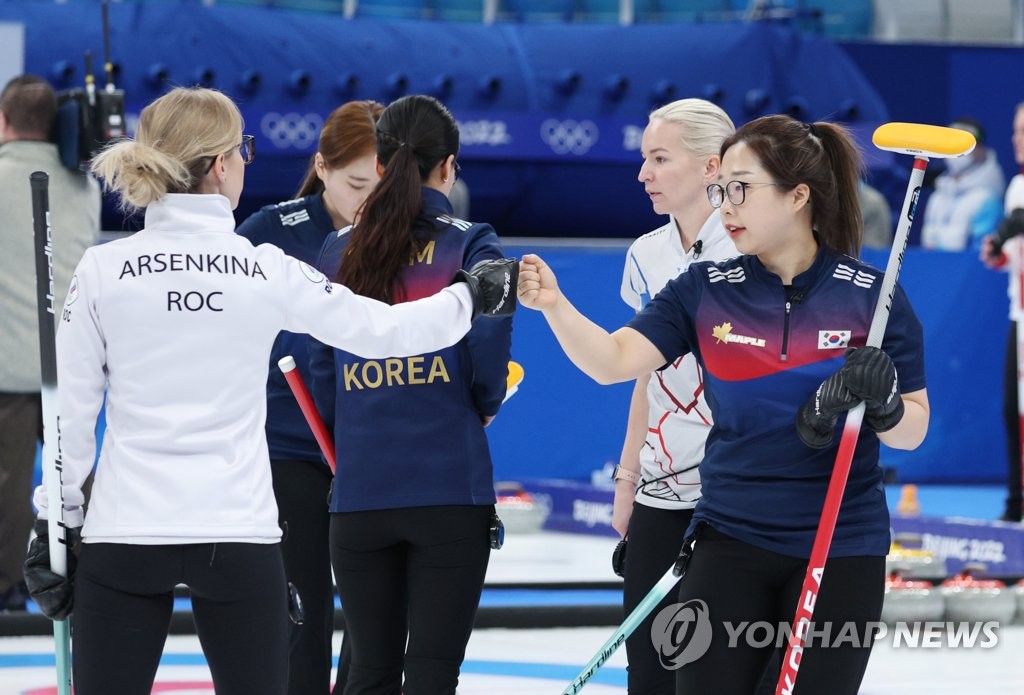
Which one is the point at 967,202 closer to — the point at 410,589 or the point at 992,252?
the point at 992,252

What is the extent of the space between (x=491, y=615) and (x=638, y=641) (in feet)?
8.93

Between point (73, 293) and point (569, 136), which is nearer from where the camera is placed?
point (73, 293)

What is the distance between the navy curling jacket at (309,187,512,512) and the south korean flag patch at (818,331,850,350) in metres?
0.71

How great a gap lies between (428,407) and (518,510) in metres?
4.85

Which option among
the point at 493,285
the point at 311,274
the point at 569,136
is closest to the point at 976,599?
the point at 493,285

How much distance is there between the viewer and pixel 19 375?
6090mm

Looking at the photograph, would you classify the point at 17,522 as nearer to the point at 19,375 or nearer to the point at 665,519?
the point at 19,375

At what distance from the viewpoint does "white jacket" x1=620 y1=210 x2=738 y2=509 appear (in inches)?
151

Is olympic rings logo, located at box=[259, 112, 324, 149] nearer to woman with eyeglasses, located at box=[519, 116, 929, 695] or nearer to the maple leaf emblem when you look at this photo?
woman with eyeglasses, located at box=[519, 116, 929, 695]

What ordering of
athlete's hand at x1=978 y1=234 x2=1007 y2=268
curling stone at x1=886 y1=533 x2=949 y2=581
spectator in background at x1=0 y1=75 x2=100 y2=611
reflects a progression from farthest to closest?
athlete's hand at x1=978 y1=234 x2=1007 y2=268 < curling stone at x1=886 y1=533 x2=949 y2=581 < spectator in background at x1=0 y1=75 x2=100 y2=611

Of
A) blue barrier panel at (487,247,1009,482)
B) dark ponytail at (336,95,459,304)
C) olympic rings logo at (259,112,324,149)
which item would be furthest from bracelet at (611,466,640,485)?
olympic rings logo at (259,112,324,149)

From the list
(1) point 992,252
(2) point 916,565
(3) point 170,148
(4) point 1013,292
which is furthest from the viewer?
(4) point 1013,292

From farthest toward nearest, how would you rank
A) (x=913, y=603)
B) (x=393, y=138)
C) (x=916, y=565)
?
(x=916, y=565), (x=913, y=603), (x=393, y=138)

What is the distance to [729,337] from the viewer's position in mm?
3137
